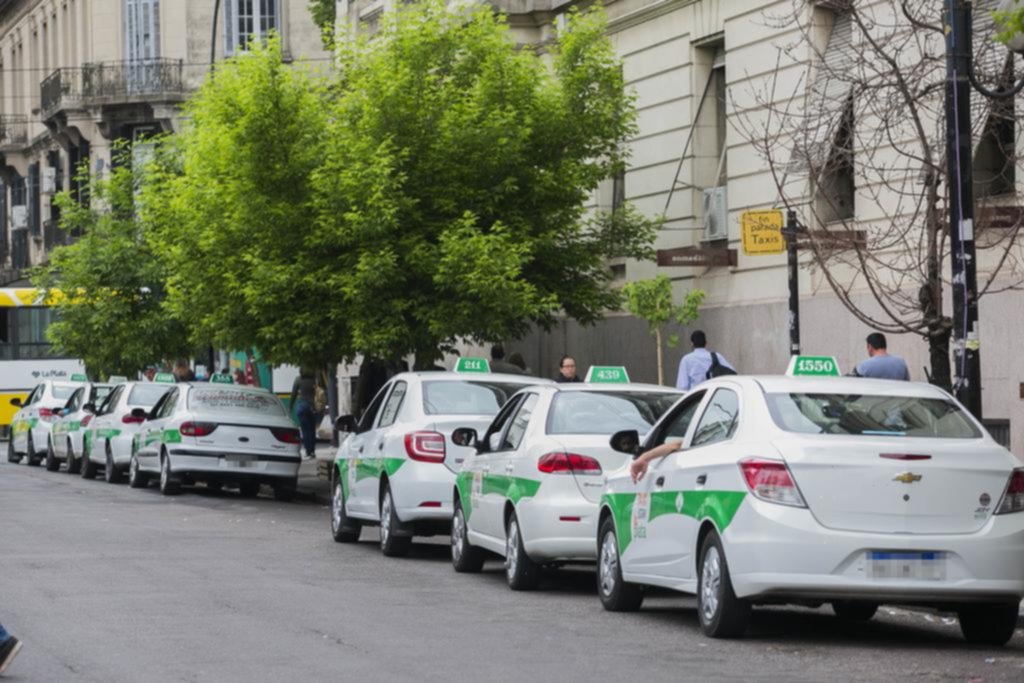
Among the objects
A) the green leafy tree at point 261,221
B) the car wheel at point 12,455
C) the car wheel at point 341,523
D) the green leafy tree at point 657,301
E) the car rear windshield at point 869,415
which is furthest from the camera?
the car wheel at point 12,455

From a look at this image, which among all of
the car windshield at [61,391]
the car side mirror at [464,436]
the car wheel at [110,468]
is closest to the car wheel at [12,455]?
the car windshield at [61,391]

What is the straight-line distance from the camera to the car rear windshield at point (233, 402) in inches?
1155

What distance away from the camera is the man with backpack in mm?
25516

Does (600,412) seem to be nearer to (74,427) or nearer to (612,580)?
(612,580)

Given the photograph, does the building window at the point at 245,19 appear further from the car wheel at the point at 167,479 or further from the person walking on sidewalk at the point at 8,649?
the person walking on sidewalk at the point at 8,649

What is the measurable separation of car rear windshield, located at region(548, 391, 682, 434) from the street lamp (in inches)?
83.5

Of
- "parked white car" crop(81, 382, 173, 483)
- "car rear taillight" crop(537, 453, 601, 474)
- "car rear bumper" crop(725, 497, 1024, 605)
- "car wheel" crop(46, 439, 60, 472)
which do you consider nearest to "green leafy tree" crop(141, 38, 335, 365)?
"parked white car" crop(81, 382, 173, 483)

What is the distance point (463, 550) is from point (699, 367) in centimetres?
839

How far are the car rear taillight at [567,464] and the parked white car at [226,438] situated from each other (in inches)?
545

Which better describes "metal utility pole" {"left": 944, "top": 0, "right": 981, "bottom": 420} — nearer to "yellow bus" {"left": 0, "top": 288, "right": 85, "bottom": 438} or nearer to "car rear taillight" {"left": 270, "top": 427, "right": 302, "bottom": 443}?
"car rear taillight" {"left": 270, "top": 427, "right": 302, "bottom": 443}

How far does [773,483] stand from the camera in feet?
39.9

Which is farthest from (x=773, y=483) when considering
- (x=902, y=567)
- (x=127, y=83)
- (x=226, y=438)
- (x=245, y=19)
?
(x=127, y=83)

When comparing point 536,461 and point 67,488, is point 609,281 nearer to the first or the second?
point 67,488

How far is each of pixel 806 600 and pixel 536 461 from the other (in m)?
3.73
